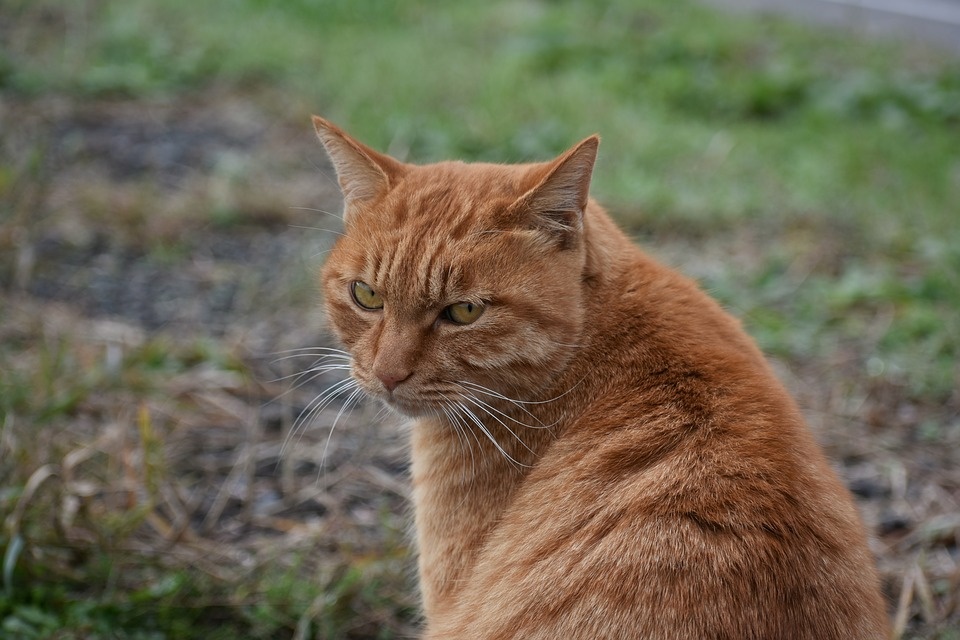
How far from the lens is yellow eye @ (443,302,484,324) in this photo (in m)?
2.04

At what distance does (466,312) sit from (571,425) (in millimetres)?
342

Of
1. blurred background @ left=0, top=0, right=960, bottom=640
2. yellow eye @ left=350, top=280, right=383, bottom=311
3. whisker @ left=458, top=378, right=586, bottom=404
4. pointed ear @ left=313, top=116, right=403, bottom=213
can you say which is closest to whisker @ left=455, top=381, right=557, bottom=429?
whisker @ left=458, top=378, right=586, bottom=404

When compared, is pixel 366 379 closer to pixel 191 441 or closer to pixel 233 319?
pixel 191 441

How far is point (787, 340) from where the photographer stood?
3.96 m

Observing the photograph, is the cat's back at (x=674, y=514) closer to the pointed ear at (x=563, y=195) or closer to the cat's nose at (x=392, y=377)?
the pointed ear at (x=563, y=195)

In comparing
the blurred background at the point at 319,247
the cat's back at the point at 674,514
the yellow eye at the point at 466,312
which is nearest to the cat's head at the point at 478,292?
the yellow eye at the point at 466,312

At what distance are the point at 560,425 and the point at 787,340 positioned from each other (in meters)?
2.22

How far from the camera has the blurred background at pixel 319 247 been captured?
2.63 m

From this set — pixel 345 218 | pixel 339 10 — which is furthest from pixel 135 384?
pixel 339 10

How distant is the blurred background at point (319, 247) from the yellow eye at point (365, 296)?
2.13ft

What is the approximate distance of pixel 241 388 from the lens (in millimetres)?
3553

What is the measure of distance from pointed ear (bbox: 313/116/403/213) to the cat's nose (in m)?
0.50

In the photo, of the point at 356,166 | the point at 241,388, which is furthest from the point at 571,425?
the point at 241,388

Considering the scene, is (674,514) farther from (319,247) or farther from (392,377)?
(319,247)
